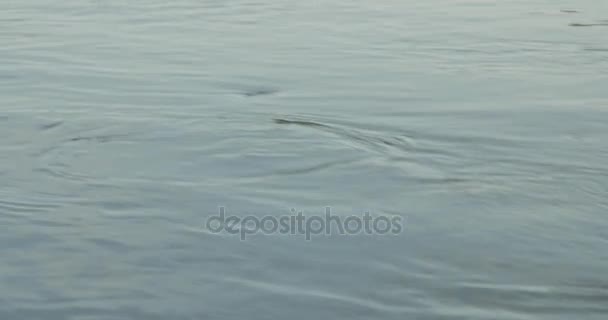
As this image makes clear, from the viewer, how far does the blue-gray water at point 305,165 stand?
4293 mm

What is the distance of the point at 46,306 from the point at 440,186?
6.84 ft

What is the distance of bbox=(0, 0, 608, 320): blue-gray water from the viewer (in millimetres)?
4293

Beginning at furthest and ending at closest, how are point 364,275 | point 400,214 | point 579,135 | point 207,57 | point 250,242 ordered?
point 207,57, point 579,135, point 400,214, point 250,242, point 364,275

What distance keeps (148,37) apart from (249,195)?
463 cm

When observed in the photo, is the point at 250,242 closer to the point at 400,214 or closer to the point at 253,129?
the point at 400,214

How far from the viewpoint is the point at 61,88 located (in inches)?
309

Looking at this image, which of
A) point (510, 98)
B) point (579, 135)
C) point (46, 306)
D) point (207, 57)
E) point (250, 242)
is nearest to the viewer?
point (46, 306)

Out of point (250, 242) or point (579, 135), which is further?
point (579, 135)

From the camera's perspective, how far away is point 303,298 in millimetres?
4215

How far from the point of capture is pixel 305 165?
5.94 meters

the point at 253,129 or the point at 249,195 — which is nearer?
the point at 249,195

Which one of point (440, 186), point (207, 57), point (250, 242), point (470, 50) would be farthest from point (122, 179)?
point (470, 50)

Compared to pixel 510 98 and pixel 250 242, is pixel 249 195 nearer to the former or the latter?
pixel 250 242

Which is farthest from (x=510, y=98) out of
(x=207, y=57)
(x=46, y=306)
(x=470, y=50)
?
(x=46, y=306)
